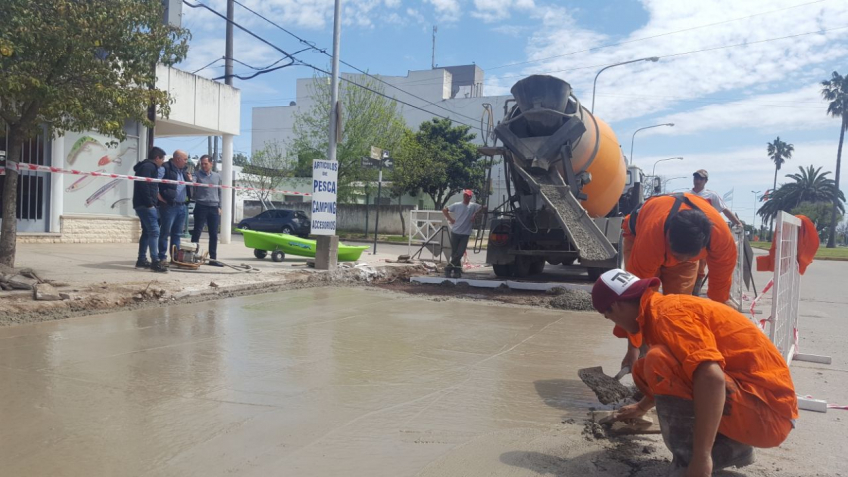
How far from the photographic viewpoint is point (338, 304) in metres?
8.29

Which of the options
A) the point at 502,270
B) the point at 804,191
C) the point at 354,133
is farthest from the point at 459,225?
the point at 804,191

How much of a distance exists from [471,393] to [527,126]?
21.5ft

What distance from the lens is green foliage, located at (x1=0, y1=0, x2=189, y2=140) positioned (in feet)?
22.9

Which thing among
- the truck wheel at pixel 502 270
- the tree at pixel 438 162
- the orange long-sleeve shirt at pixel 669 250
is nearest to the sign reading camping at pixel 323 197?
the truck wheel at pixel 502 270

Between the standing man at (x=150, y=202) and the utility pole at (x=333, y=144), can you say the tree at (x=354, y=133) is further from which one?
the standing man at (x=150, y=202)

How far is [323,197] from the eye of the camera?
38.6ft

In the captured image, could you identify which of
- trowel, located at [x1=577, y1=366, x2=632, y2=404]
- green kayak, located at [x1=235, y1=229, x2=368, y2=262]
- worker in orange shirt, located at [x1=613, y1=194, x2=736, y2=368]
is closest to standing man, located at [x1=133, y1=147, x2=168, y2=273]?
green kayak, located at [x1=235, y1=229, x2=368, y2=262]

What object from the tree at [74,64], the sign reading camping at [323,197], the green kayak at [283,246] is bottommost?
the green kayak at [283,246]

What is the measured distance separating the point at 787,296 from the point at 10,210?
8.68 meters

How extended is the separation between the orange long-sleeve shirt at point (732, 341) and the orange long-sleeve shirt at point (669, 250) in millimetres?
1542

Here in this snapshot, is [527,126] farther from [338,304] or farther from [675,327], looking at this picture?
[675,327]

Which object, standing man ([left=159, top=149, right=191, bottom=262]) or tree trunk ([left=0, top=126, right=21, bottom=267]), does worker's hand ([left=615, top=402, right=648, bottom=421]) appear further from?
standing man ([left=159, top=149, right=191, bottom=262])

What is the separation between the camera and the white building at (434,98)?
51.3 m

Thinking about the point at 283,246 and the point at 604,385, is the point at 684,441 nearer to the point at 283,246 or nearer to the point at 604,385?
the point at 604,385
